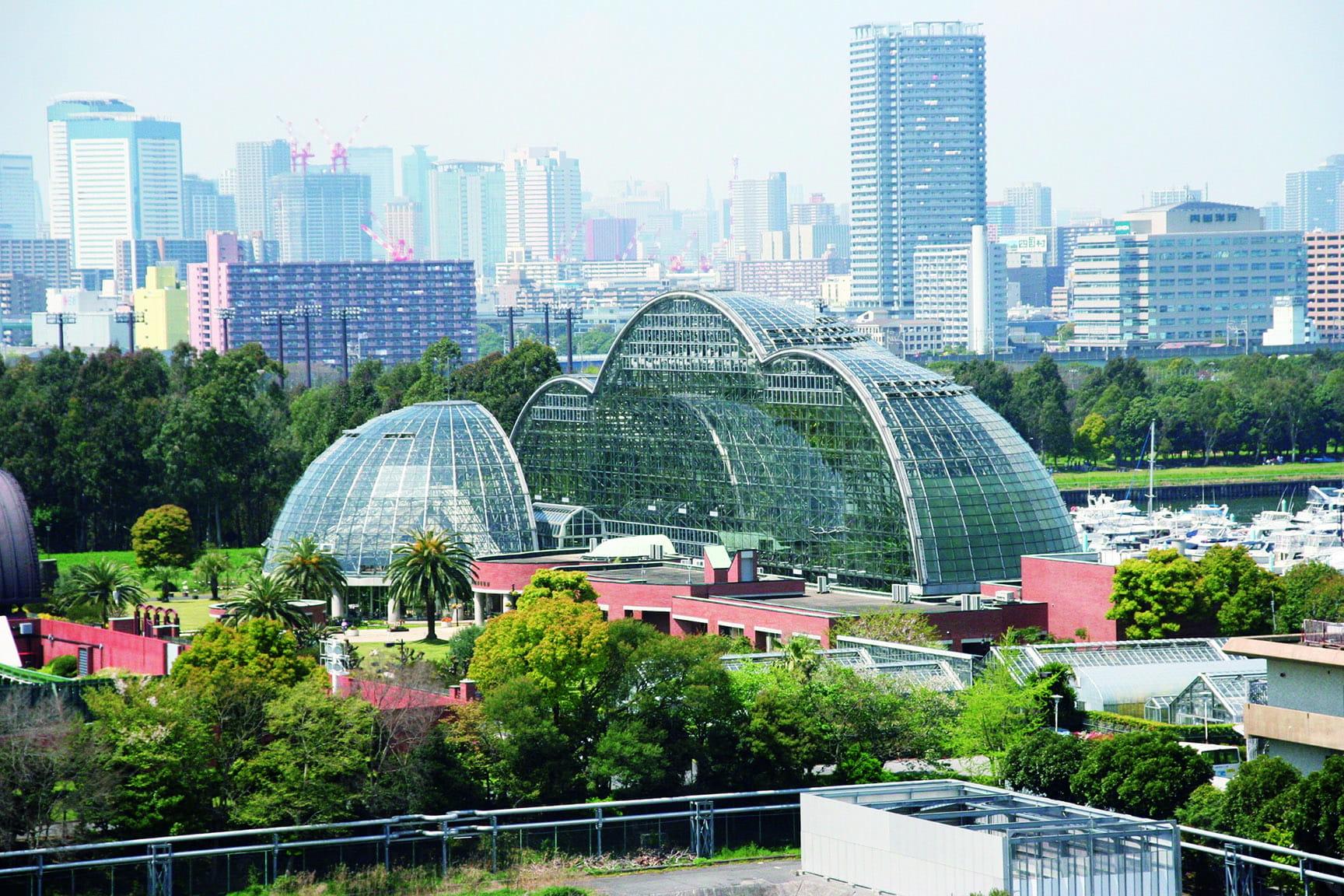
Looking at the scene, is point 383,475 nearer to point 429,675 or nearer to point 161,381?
point 429,675

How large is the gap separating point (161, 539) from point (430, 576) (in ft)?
71.1

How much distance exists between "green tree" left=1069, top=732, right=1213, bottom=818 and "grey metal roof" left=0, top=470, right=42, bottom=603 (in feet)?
118

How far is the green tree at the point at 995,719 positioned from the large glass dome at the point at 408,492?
37.9m

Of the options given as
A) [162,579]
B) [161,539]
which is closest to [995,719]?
[162,579]

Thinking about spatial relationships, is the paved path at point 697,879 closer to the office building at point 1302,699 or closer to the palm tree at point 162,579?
the office building at point 1302,699

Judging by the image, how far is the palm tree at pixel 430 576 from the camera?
80125 mm

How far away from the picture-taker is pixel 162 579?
91.7 metres

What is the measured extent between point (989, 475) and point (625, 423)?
2080cm

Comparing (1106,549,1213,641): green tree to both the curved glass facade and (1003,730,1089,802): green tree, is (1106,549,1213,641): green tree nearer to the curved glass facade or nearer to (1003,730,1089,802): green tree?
the curved glass facade

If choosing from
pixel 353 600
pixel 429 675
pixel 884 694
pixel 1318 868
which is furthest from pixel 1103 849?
pixel 353 600

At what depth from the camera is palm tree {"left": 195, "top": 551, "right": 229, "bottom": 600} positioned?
89.8 m

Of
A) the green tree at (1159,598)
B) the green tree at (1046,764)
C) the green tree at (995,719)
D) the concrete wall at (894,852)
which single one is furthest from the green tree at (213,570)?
the concrete wall at (894,852)

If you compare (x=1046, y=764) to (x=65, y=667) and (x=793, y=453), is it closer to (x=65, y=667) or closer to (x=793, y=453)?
(x=65, y=667)

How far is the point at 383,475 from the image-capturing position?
91.7m
